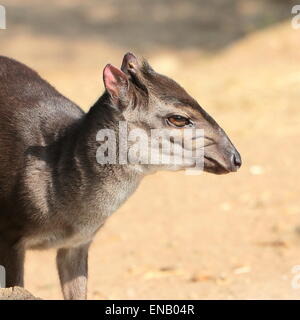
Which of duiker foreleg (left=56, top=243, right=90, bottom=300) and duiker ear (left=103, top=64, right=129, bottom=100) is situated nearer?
duiker ear (left=103, top=64, right=129, bottom=100)

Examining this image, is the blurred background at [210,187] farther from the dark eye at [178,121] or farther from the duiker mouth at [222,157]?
the dark eye at [178,121]

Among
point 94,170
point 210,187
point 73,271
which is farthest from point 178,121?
point 210,187

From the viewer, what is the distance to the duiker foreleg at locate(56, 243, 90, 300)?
6.96 metres

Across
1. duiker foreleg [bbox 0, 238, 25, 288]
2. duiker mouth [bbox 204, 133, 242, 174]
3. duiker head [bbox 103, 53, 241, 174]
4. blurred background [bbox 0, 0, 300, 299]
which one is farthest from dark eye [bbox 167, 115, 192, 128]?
blurred background [bbox 0, 0, 300, 299]

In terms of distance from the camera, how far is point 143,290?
8109 millimetres

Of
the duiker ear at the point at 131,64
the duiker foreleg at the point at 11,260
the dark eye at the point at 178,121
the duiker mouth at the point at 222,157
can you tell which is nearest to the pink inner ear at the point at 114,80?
the duiker ear at the point at 131,64

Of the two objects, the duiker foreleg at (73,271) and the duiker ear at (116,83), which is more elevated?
the duiker ear at (116,83)

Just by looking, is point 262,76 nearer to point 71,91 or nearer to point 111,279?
point 71,91

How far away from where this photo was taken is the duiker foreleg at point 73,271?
6961 millimetres

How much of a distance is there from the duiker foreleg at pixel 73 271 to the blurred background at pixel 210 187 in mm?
904

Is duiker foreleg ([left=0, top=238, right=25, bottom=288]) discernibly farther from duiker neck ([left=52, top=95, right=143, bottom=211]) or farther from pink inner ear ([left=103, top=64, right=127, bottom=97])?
pink inner ear ([left=103, top=64, right=127, bottom=97])

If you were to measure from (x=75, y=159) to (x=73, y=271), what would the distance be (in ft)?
3.31
